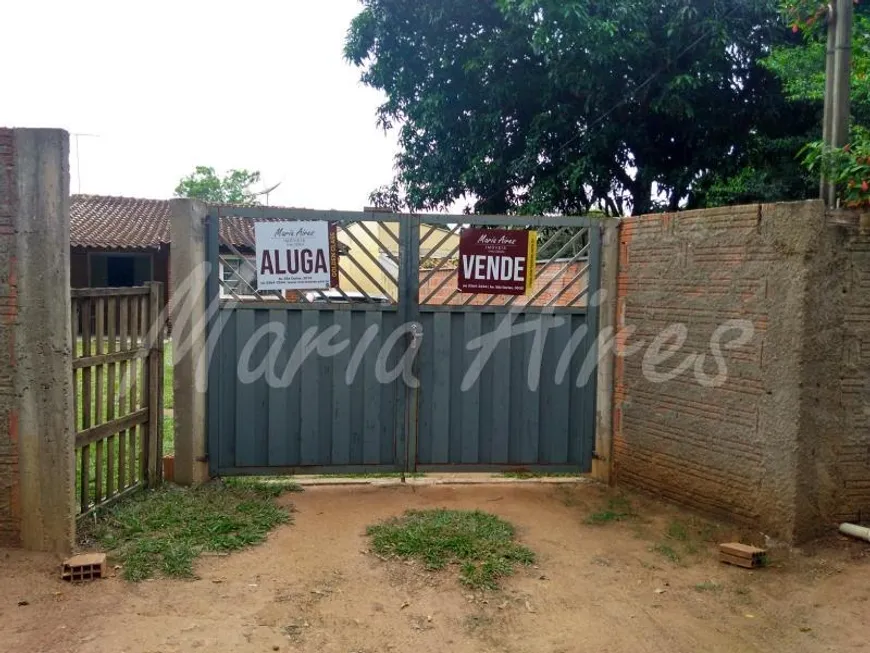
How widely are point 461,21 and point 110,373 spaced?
9.03 m

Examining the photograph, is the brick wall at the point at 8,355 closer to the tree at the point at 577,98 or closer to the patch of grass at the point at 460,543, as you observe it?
the patch of grass at the point at 460,543

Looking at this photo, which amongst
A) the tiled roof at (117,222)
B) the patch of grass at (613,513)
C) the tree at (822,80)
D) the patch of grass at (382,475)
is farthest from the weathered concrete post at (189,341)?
the tiled roof at (117,222)

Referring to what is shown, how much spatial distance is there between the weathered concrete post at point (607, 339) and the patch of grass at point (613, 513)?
39 cm

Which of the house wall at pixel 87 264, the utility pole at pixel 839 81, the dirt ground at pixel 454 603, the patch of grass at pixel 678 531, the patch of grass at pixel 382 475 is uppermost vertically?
the utility pole at pixel 839 81

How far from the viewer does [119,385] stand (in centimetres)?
464

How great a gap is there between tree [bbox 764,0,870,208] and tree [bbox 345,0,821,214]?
1.06 m

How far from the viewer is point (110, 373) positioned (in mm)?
4531

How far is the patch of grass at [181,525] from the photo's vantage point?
153 inches

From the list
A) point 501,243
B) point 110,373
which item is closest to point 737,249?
point 501,243

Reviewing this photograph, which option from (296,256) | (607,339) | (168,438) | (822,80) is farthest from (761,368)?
(168,438)

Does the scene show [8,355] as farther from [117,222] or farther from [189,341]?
[117,222]

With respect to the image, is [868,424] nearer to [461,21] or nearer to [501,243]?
[501,243]

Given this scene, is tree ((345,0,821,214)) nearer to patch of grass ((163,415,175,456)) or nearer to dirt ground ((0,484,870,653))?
patch of grass ((163,415,175,456))

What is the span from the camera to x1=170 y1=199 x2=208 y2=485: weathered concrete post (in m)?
5.03
